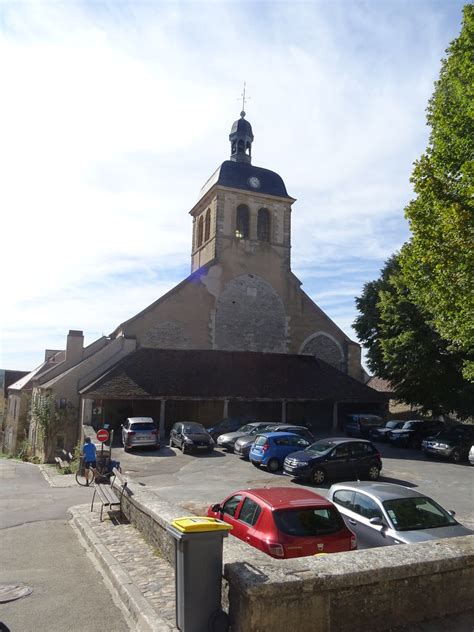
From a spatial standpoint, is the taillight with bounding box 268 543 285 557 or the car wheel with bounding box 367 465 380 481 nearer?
the taillight with bounding box 268 543 285 557

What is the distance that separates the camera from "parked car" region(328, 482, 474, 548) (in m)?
7.99

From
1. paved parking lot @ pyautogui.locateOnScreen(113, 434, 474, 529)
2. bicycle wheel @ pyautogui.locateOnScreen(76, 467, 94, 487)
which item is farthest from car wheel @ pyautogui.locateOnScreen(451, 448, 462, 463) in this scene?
bicycle wheel @ pyautogui.locateOnScreen(76, 467, 94, 487)

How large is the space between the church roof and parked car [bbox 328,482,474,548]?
30.1 metres

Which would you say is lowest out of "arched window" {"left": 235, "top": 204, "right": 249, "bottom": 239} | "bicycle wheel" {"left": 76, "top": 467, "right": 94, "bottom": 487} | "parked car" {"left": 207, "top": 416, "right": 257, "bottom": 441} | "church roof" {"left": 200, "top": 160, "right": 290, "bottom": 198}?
"bicycle wheel" {"left": 76, "top": 467, "right": 94, "bottom": 487}

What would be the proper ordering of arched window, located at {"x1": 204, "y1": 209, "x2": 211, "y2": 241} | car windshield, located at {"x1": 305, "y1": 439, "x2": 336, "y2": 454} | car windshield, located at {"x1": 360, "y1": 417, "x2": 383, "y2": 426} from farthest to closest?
arched window, located at {"x1": 204, "y1": 209, "x2": 211, "y2": 241} → car windshield, located at {"x1": 360, "y1": 417, "x2": 383, "y2": 426} → car windshield, located at {"x1": 305, "y1": 439, "x2": 336, "y2": 454}

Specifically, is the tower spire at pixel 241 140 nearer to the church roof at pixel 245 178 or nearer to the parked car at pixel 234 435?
the church roof at pixel 245 178

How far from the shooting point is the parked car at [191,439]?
71.2 ft

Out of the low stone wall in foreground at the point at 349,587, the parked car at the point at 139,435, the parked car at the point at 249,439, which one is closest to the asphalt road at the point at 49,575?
the low stone wall in foreground at the point at 349,587

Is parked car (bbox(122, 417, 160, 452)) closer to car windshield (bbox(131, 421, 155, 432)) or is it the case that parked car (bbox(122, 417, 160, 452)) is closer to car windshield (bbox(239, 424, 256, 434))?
car windshield (bbox(131, 421, 155, 432))

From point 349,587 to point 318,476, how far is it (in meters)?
11.3

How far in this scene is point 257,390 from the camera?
28938 mm

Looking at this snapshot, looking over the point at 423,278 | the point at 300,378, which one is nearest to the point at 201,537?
the point at 423,278

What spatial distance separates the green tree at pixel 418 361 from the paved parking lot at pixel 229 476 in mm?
4176

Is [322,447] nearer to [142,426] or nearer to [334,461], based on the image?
[334,461]
